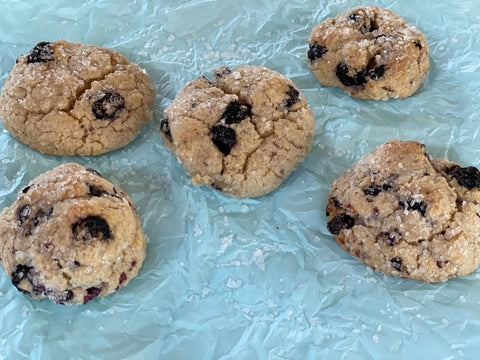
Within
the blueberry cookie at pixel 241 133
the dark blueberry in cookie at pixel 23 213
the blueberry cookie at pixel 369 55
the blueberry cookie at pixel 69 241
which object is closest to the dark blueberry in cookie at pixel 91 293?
the blueberry cookie at pixel 69 241

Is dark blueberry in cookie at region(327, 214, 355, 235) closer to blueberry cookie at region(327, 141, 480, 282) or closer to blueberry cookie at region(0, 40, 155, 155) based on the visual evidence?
blueberry cookie at region(327, 141, 480, 282)

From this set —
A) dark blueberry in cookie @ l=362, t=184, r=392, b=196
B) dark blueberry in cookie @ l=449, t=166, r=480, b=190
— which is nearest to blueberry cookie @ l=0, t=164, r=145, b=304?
dark blueberry in cookie @ l=362, t=184, r=392, b=196

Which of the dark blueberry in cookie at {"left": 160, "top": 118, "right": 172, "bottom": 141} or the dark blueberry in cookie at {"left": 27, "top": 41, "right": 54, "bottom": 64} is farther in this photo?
the dark blueberry in cookie at {"left": 27, "top": 41, "right": 54, "bottom": 64}

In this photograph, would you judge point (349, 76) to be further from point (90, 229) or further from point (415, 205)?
point (90, 229)

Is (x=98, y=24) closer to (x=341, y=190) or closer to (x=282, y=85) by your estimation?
(x=282, y=85)

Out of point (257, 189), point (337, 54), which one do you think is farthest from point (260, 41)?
point (257, 189)

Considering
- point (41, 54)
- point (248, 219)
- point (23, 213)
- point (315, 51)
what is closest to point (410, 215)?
point (248, 219)

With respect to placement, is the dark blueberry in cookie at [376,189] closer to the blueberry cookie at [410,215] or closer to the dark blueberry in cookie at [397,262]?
the blueberry cookie at [410,215]
